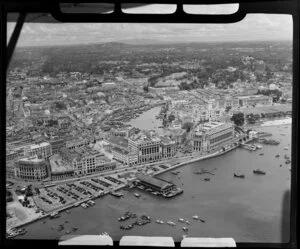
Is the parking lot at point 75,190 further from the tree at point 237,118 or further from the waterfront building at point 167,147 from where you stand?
the tree at point 237,118

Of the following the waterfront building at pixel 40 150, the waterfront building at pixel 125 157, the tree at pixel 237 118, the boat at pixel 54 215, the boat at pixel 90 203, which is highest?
the tree at pixel 237 118

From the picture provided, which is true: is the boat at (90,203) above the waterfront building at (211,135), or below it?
below

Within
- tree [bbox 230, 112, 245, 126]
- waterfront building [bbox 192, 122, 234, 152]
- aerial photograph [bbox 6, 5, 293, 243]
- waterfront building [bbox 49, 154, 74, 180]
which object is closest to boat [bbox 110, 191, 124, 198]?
aerial photograph [bbox 6, 5, 293, 243]

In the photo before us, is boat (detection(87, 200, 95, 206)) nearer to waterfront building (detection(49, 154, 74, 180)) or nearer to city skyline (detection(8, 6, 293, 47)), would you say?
waterfront building (detection(49, 154, 74, 180))

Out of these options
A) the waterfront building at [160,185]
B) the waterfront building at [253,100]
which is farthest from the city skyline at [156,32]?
the waterfront building at [160,185]

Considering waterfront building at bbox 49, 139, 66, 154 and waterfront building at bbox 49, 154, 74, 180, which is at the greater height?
waterfront building at bbox 49, 139, 66, 154

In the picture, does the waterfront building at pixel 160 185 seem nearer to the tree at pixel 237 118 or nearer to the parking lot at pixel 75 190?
the parking lot at pixel 75 190

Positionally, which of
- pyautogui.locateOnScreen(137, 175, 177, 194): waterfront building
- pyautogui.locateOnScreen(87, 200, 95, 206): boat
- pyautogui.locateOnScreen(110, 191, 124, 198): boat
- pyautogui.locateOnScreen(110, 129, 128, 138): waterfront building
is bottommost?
pyautogui.locateOnScreen(87, 200, 95, 206): boat

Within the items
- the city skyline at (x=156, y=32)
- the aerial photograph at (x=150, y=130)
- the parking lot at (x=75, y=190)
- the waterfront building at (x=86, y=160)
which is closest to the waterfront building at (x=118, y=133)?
the aerial photograph at (x=150, y=130)
